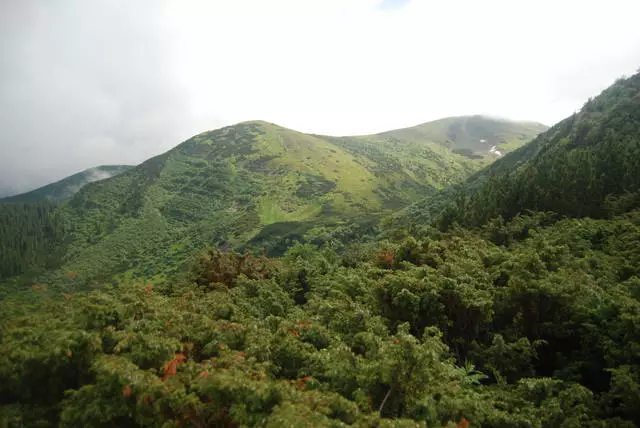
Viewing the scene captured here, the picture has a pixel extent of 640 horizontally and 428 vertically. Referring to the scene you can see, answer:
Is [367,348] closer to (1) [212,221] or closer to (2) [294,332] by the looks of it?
(2) [294,332]

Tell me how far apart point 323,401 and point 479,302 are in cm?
1196

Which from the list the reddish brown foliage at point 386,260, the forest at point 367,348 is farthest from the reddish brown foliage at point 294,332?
the reddish brown foliage at point 386,260

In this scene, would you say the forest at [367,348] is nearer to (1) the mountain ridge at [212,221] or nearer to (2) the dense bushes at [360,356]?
(2) the dense bushes at [360,356]

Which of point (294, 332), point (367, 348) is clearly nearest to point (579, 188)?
point (367, 348)

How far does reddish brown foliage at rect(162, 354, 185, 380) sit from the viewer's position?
1254 cm

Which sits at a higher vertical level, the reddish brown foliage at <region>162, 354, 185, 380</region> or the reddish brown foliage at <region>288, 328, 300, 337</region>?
the reddish brown foliage at <region>162, 354, 185, 380</region>

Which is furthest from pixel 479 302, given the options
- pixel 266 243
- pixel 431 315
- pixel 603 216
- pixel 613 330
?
pixel 266 243

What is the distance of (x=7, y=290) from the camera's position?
4951 inches

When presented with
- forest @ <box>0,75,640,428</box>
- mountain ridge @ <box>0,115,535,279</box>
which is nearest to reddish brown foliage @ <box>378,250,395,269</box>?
forest @ <box>0,75,640,428</box>

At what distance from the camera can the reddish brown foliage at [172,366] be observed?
12.5 metres

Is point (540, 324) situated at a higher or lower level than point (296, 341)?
lower

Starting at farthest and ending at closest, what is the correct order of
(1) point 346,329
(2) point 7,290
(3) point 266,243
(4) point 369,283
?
(3) point 266,243, (2) point 7,290, (4) point 369,283, (1) point 346,329

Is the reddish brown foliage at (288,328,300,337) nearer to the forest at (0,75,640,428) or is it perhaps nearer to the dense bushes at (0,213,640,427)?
the dense bushes at (0,213,640,427)

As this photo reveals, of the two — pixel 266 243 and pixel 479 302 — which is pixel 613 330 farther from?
pixel 266 243
